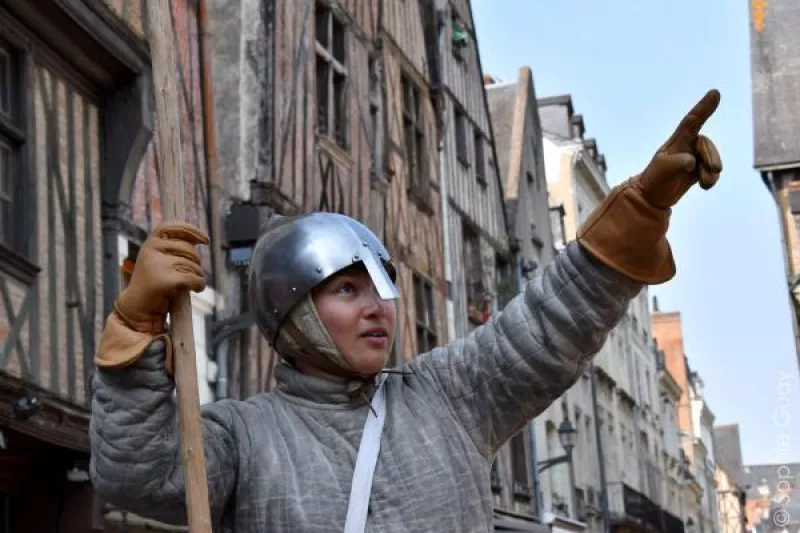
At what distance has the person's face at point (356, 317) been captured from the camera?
9.95ft

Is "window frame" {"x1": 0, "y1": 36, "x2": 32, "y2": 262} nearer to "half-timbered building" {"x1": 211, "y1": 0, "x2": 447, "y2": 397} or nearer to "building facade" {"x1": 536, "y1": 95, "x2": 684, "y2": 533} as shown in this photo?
"half-timbered building" {"x1": 211, "y1": 0, "x2": 447, "y2": 397}

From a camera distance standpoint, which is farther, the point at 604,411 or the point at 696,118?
the point at 604,411

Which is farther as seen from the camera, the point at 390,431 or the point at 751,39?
the point at 751,39

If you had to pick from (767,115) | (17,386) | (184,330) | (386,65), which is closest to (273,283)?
(184,330)

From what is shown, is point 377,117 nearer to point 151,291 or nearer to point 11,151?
point 11,151

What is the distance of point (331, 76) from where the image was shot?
14.1m

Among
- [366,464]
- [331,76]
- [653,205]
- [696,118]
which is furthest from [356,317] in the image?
[331,76]

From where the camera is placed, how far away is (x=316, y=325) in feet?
10.00

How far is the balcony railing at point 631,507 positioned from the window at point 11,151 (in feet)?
68.2

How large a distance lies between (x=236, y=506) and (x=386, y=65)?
1374 cm

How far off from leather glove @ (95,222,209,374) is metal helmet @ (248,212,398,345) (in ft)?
1.06

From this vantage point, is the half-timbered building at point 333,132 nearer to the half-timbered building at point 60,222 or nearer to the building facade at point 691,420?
the half-timbered building at point 60,222

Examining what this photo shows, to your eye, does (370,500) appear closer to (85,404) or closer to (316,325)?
(316,325)

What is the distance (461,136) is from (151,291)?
1787cm
